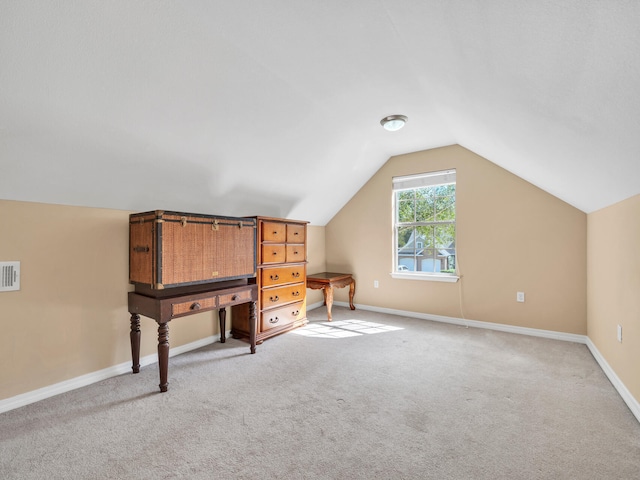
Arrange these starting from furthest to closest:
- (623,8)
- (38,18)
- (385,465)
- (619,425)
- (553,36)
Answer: (619,425)
(385,465)
(38,18)
(553,36)
(623,8)

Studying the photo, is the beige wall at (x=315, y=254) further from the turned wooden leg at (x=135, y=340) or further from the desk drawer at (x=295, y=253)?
the turned wooden leg at (x=135, y=340)

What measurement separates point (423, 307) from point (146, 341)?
330 cm

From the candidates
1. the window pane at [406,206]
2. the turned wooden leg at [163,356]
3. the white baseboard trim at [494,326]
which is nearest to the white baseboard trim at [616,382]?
the white baseboard trim at [494,326]

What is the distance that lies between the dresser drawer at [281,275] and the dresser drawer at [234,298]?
349mm

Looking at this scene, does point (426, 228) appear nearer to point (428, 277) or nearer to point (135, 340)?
point (428, 277)

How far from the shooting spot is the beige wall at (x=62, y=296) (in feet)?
6.36

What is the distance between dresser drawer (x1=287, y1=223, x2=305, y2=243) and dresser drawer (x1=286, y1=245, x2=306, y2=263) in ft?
0.24

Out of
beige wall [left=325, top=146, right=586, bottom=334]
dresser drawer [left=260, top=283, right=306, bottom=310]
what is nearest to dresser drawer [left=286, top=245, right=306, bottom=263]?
dresser drawer [left=260, top=283, right=306, bottom=310]

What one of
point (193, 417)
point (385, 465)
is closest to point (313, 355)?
point (193, 417)

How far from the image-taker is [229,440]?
5.34 feet

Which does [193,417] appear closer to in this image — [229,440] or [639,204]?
[229,440]

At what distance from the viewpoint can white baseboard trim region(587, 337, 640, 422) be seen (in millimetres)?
1831

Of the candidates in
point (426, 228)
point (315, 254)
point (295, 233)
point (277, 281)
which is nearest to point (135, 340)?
point (277, 281)

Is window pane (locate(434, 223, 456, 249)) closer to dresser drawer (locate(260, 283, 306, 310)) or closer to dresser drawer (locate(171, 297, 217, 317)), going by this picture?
dresser drawer (locate(260, 283, 306, 310))
